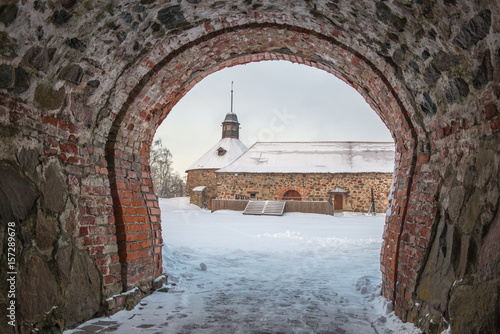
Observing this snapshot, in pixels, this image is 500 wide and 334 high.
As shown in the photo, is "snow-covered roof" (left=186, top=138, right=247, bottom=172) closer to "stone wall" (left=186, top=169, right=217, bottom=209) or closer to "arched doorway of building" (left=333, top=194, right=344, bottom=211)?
"stone wall" (left=186, top=169, right=217, bottom=209)

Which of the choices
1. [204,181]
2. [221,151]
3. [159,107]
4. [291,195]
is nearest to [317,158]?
[291,195]

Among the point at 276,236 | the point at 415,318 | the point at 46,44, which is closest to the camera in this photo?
the point at 46,44

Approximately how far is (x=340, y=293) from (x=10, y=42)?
3.90 m

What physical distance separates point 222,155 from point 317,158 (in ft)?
29.3

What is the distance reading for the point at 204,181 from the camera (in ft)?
89.8

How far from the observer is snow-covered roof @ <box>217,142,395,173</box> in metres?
21.4

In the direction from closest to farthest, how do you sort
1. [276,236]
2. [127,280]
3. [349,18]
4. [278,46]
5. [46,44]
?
[46,44], [349,18], [127,280], [278,46], [276,236]

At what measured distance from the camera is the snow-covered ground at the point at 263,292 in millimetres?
3043

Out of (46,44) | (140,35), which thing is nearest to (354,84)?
(140,35)

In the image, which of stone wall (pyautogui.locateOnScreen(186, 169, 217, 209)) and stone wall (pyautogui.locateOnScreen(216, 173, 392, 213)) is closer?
stone wall (pyautogui.locateOnScreen(216, 173, 392, 213))

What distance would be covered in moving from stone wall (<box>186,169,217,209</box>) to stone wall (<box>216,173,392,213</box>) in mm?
4580

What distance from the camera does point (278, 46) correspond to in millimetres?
3955

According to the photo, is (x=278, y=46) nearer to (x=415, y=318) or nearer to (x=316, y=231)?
(x=415, y=318)

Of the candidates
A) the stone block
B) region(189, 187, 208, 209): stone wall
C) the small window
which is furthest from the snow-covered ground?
the small window
